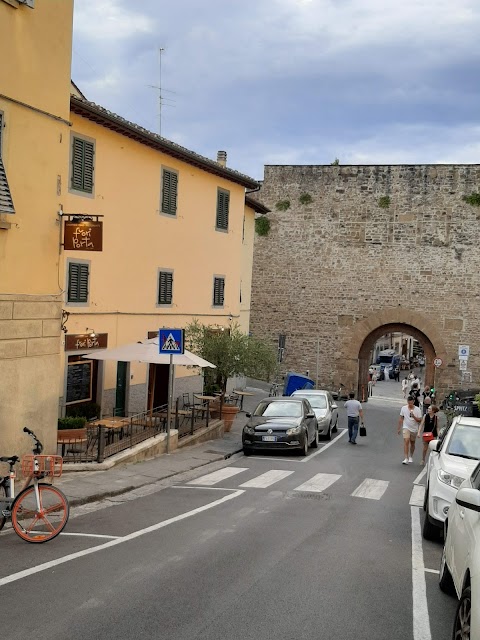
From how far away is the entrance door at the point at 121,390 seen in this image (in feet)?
76.3

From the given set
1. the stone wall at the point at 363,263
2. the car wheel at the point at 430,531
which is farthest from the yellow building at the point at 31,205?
the stone wall at the point at 363,263

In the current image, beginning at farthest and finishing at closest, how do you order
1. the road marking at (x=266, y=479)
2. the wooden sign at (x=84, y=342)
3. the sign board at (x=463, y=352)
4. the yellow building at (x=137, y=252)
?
the sign board at (x=463, y=352) → the yellow building at (x=137, y=252) → the wooden sign at (x=84, y=342) → the road marking at (x=266, y=479)

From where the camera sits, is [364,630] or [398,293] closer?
[364,630]

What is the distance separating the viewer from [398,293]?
1574 inches

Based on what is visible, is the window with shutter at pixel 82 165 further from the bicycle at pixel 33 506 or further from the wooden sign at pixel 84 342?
the bicycle at pixel 33 506

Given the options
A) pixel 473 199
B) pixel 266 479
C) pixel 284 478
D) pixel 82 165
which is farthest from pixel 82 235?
pixel 473 199

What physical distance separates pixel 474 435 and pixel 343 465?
7226 millimetres

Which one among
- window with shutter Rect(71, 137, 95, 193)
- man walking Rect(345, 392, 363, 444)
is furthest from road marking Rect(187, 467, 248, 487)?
window with shutter Rect(71, 137, 95, 193)

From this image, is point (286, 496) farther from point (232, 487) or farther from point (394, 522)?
point (394, 522)

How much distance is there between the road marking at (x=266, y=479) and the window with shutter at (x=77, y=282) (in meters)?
7.08

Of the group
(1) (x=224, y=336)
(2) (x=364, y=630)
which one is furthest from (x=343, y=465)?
(2) (x=364, y=630)

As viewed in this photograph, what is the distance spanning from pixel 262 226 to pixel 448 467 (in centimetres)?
3204

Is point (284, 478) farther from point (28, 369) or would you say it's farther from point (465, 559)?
point (465, 559)

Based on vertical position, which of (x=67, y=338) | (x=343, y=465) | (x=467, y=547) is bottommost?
(x=343, y=465)
